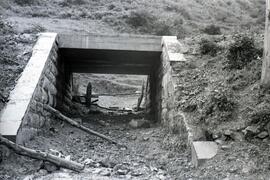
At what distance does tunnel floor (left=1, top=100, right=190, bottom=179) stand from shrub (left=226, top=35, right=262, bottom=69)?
226cm

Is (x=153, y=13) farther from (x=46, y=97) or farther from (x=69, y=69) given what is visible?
(x=46, y=97)

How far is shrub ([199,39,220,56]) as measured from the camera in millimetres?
8992

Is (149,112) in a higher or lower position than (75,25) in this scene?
lower

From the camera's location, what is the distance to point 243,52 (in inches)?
303

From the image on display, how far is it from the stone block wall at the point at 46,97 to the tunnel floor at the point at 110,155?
0.81 feet

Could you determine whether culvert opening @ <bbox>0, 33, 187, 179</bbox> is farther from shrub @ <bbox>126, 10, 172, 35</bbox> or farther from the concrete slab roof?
shrub @ <bbox>126, 10, 172, 35</bbox>

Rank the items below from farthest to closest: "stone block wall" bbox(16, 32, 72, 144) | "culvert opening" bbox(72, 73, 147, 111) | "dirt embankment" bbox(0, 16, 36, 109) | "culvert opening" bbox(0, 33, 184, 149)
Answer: "culvert opening" bbox(72, 73, 147, 111)
"dirt embankment" bbox(0, 16, 36, 109)
"culvert opening" bbox(0, 33, 184, 149)
"stone block wall" bbox(16, 32, 72, 144)

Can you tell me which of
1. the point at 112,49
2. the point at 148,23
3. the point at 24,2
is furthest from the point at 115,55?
the point at 24,2

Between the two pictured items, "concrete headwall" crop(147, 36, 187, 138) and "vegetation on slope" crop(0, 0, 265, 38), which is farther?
"vegetation on slope" crop(0, 0, 265, 38)

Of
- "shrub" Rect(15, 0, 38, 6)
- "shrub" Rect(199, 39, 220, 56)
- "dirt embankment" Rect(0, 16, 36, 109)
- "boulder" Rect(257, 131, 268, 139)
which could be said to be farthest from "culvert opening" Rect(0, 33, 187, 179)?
"shrub" Rect(15, 0, 38, 6)

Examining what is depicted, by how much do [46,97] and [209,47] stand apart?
14.1 feet

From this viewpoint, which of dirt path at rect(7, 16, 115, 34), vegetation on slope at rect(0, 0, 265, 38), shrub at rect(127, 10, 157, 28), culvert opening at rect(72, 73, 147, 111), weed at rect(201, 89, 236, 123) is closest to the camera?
weed at rect(201, 89, 236, 123)

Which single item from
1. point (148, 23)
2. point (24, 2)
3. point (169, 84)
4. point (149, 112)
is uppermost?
point (169, 84)

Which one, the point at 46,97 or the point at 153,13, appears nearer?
the point at 46,97
